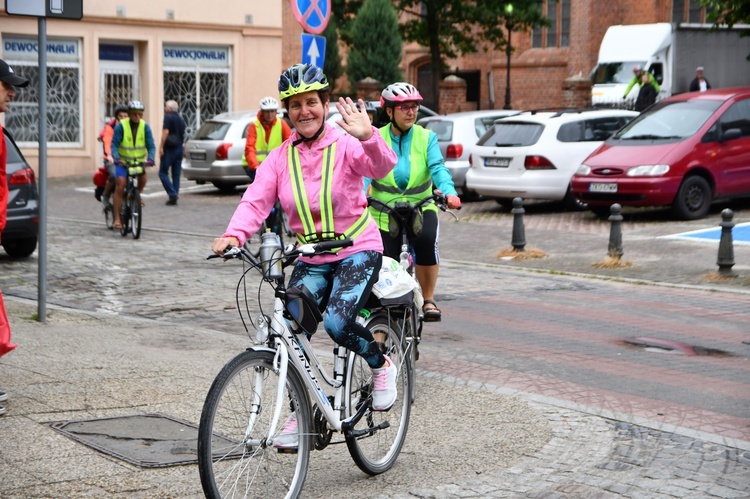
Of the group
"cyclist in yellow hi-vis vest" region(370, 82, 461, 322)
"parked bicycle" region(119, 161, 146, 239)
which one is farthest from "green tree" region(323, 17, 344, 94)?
"cyclist in yellow hi-vis vest" region(370, 82, 461, 322)

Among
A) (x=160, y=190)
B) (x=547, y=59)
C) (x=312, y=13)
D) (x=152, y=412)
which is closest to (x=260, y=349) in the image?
(x=152, y=412)

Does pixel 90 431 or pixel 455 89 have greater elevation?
pixel 455 89

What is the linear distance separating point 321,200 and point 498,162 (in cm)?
1432

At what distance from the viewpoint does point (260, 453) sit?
4773 mm

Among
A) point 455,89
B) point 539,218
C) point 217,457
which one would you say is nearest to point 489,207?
point 539,218

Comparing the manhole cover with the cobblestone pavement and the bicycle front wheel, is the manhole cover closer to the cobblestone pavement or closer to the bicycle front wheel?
the cobblestone pavement

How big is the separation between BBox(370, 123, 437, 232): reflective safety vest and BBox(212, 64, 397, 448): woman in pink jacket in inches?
87.3

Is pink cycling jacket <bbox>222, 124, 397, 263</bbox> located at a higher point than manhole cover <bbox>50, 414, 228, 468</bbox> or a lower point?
higher

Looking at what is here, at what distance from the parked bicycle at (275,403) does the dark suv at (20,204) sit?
8.90m

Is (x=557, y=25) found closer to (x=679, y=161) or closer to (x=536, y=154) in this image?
(x=536, y=154)

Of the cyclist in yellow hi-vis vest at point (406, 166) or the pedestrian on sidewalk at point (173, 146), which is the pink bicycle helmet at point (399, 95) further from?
the pedestrian on sidewalk at point (173, 146)

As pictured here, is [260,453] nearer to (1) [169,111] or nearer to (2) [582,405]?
(2) [582,405]

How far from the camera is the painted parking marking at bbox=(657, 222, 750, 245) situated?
15.2 metres

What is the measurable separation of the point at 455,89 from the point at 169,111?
18.5 meters
